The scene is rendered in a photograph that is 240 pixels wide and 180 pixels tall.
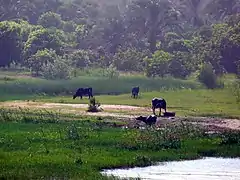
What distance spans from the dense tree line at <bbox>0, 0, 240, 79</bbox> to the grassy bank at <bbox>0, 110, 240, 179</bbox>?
34.6 metres

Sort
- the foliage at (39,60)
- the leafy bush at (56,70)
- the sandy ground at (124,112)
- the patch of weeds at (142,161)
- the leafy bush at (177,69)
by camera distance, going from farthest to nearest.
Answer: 1. the leafy bush at (177,69)
2. the foliage at (39,60)
3. the leafy bush at (56,70)
4. the sandy ground at (124,112)
5. the patch of weeds at (142,161)

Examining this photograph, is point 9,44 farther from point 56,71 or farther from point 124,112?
point 124,112

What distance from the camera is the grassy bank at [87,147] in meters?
21.3

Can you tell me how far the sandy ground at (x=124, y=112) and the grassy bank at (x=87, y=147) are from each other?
382cm

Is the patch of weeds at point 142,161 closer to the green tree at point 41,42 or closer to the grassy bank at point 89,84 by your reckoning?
the grassy bank at point 89,84

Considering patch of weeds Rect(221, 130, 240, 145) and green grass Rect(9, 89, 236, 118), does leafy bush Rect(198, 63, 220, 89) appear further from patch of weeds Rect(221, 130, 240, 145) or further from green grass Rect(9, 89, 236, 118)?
patch of weeds Rect(221, 130, 240, 145)

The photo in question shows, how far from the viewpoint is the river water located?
21.8m

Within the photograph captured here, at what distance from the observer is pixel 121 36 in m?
98.6

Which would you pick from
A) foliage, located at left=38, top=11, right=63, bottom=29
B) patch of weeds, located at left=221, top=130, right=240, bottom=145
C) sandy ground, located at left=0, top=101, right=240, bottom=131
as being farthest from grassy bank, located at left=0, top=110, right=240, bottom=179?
foliage, located at left=38, top=11, right=63, bottom=29

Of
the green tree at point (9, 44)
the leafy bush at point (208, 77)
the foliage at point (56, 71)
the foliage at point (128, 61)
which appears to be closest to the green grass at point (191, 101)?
the leafy bush at point (208, 77)

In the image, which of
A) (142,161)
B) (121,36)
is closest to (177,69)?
(121,36)

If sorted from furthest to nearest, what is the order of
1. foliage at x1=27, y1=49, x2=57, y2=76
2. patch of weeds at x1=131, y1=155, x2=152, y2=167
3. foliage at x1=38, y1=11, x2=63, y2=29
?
foliage at x1=38, y1=11, x2=63, y2=29, foliage at x1=27, y1=49, x2=57, y2=76, patch of weeds at x1=131, y1=155, x2=152, y2=167

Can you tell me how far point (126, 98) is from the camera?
5569cm

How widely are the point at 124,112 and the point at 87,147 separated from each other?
17.1 m
